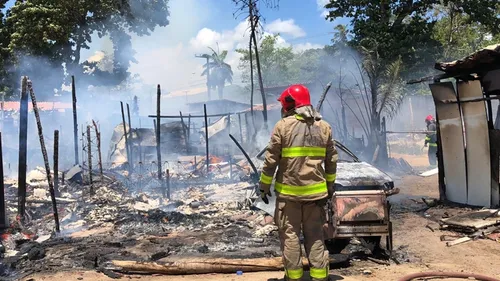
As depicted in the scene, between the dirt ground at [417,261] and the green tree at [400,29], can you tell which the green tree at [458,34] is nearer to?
the green tree at [400,29]

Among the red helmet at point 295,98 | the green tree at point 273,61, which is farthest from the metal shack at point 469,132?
the green tree at point 273,61

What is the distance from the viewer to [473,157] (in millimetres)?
8117

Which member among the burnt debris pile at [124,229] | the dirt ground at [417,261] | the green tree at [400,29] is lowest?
the dirt ground at [417,261]

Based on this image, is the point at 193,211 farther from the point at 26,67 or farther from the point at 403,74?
the point at 26,67

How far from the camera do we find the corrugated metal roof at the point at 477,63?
7039 millimetres

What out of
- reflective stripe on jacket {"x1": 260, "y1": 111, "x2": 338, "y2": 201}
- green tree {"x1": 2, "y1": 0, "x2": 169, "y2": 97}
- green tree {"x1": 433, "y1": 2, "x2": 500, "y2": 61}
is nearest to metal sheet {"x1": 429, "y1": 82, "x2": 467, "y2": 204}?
reflective stripe on jacket {"x1": 260, "y1": 111, "x2": 338, "y2": 201}

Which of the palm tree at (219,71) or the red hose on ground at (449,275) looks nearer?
the red hose on ground at (449,275)

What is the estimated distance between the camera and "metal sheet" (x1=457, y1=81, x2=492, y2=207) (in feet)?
26.0

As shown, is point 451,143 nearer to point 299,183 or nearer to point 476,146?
point 476,146

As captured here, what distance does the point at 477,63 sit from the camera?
7.57 meters

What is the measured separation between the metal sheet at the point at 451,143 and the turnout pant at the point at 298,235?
17.6 ft

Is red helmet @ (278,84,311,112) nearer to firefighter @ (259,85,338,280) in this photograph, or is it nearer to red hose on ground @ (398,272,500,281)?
firefighter @ (259,85,338,280)

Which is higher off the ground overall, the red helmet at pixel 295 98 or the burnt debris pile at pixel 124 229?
the red helmet at pixel 295 98

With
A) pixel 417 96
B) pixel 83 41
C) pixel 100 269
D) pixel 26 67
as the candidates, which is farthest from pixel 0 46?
pixel 417 96
